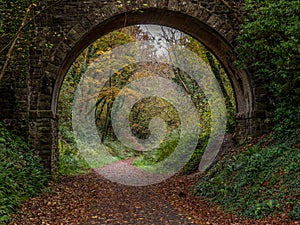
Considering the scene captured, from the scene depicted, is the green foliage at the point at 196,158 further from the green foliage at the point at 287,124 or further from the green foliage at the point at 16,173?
the green foliage at the point at 16,173

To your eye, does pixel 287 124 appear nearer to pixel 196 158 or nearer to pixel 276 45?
pixel 276 45

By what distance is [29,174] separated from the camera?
30.0 feet

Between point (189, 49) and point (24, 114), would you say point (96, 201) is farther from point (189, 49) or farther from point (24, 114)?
point (189, 49)

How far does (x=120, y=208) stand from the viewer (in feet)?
26.9

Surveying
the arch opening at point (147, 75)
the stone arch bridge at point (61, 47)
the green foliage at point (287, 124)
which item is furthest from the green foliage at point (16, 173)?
the arch opening at point (147, 75)

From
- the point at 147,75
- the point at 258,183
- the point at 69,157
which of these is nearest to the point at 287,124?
the point at 258,183

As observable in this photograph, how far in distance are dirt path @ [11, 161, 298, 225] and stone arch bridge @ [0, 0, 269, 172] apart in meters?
1.92

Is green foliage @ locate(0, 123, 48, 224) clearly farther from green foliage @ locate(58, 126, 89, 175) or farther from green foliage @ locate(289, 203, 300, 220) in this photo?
green foliage @ locate(289, 203, 300, 220)

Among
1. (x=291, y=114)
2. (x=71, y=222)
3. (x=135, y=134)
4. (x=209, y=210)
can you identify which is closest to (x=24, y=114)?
(x=71, y=222)

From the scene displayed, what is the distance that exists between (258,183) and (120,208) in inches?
129

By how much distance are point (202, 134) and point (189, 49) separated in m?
4.43

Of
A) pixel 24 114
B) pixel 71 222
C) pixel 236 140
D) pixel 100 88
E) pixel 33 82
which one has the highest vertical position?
Answer: pixel 100 88

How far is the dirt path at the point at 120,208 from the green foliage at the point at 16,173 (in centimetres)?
27

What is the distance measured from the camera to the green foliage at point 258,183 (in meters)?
6.42
